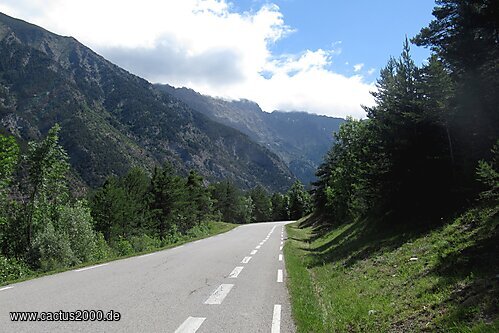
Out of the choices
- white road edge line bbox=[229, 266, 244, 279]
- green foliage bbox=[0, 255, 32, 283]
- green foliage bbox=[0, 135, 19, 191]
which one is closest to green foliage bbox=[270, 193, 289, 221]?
green foliage bbox=[0, 135, 19, 191]

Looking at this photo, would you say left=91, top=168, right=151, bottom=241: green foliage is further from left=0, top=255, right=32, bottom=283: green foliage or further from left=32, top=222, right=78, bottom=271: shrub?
left=0, top=255, right=32, bottom=283: green foliage

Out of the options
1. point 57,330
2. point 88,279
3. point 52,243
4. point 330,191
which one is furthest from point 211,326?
point 330,191

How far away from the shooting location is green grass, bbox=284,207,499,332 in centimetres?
566

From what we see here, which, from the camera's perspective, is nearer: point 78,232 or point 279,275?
point 279,275

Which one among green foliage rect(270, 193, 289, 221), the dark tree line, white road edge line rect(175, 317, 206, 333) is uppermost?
the dark tree line

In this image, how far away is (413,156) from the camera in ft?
53.5

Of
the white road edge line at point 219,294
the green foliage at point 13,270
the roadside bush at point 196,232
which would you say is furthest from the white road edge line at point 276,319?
the roadside bush at point 196,232

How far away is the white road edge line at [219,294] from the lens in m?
7.53

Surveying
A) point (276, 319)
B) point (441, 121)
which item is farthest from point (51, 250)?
point (441, 121)

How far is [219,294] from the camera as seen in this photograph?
8.23 m

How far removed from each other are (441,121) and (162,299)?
13612 millimetres

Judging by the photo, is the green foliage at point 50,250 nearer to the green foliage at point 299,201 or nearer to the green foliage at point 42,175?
the green foliage at point 42,175

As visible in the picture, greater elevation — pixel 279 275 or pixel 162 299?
pixel 162 299

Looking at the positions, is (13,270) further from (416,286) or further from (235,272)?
(416,286)
